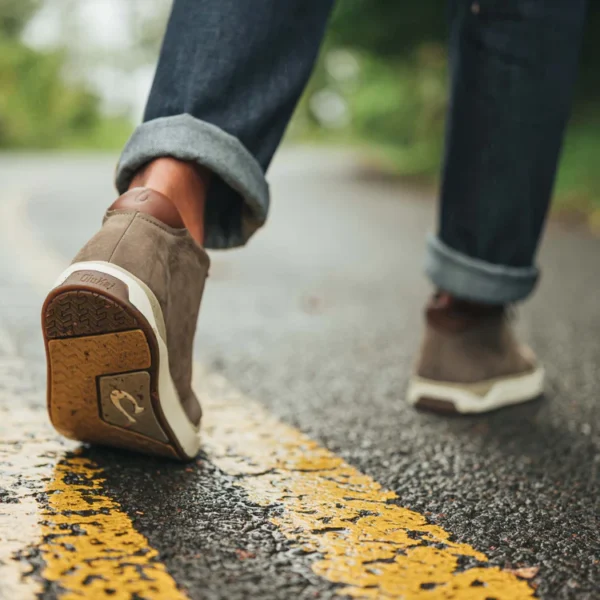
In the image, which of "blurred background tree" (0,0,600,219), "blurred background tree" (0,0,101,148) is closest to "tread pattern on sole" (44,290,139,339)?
"blurred background tree" (0,0,600,219)

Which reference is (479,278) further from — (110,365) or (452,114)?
(110,365)

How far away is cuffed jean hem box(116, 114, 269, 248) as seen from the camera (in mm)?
1287

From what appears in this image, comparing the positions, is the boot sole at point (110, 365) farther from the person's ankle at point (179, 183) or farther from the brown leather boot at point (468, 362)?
the brown leather boot at point (468, 362)

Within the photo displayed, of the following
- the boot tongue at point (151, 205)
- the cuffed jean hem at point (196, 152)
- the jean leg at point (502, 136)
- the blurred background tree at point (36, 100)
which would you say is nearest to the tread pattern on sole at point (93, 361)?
the boot tongue at point (151, 205)

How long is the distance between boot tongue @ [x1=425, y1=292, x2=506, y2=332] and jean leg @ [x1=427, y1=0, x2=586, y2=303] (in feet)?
0.23

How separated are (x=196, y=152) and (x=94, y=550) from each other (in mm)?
629

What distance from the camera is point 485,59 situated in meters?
1.73

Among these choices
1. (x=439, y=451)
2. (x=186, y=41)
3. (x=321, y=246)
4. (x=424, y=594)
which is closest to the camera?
(x=424, y=594)

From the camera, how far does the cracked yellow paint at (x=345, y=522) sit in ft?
3.40

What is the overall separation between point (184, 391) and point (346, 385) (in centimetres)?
75

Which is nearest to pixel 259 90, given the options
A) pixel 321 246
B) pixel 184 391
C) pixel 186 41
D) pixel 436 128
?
pixel 186 41

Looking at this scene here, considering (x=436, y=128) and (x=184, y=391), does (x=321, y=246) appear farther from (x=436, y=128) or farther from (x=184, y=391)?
(x=436, y=128)

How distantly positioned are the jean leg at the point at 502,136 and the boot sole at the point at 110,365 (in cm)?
83

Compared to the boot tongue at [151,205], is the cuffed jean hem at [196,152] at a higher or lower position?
higher
